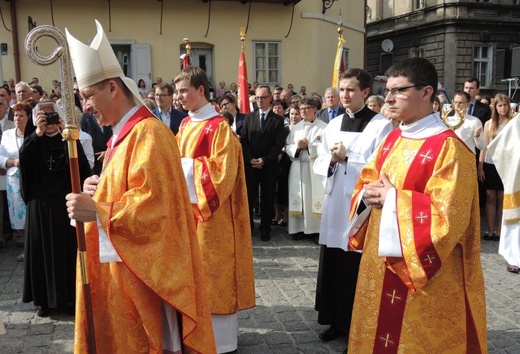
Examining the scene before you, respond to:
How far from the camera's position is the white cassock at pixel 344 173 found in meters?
4.11

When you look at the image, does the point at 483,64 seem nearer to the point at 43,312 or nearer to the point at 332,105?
the point at 332,105

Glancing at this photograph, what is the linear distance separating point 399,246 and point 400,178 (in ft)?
1.33

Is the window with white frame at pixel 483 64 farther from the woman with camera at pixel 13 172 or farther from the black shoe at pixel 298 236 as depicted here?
the woman with camera at pixel 13 172

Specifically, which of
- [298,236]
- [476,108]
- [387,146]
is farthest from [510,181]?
[476,108]

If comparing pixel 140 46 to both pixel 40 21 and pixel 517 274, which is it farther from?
pixel 517 274

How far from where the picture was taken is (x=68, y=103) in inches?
96.7

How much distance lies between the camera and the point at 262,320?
15.4ft

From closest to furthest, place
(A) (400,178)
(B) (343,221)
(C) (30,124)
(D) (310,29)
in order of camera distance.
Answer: (A) (400,178), (B) (343,221), (C) (30,124), (D) (310,29)

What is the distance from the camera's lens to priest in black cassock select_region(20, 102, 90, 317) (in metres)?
4.89

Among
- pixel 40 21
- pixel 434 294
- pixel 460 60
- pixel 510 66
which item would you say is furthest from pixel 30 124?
pixel 460 60

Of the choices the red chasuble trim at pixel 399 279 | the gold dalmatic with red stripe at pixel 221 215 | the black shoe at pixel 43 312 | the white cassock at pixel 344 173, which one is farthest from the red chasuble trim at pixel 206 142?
the black shoe at pixel 43 312

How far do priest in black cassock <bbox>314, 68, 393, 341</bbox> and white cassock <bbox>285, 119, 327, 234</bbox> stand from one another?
3.24 metres

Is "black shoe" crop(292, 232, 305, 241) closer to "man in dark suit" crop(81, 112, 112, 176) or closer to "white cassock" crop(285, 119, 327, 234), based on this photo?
"white cassock" crop(285, 119, 327, 234)

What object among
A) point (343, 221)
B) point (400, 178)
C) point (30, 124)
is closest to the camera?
point (400, 178)
